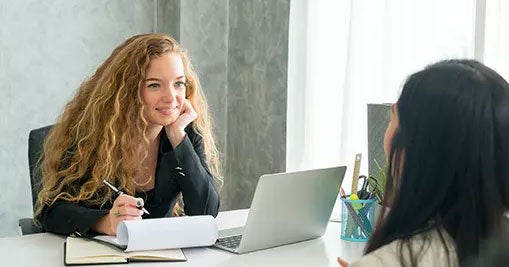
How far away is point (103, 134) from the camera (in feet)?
7.07

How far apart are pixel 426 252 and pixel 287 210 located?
74 cm

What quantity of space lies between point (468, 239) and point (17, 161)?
2.39 metres

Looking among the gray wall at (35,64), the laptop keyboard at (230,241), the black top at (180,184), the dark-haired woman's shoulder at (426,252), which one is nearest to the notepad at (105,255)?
the laptop keyboard at (230,241)

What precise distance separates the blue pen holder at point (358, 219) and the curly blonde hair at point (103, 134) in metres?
0.59

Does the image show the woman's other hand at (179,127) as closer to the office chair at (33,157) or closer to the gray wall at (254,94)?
the office chair at (33,157)

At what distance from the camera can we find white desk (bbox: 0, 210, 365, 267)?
175 cm

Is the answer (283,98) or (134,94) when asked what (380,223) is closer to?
(134,94)

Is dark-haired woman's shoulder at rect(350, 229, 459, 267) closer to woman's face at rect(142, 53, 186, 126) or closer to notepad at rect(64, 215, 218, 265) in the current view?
notepad at rect(64, 215, 218, 265)

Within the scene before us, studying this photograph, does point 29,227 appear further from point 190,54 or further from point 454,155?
point 454,155

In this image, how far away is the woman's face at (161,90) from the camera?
2.17m

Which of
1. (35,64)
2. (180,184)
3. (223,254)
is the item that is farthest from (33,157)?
(35,64)

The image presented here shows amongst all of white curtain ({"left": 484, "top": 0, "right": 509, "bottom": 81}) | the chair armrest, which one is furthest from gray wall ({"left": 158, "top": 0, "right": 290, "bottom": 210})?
the chair armrest

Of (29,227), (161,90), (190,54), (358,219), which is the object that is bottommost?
(29,227)

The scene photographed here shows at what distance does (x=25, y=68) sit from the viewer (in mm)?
3141
